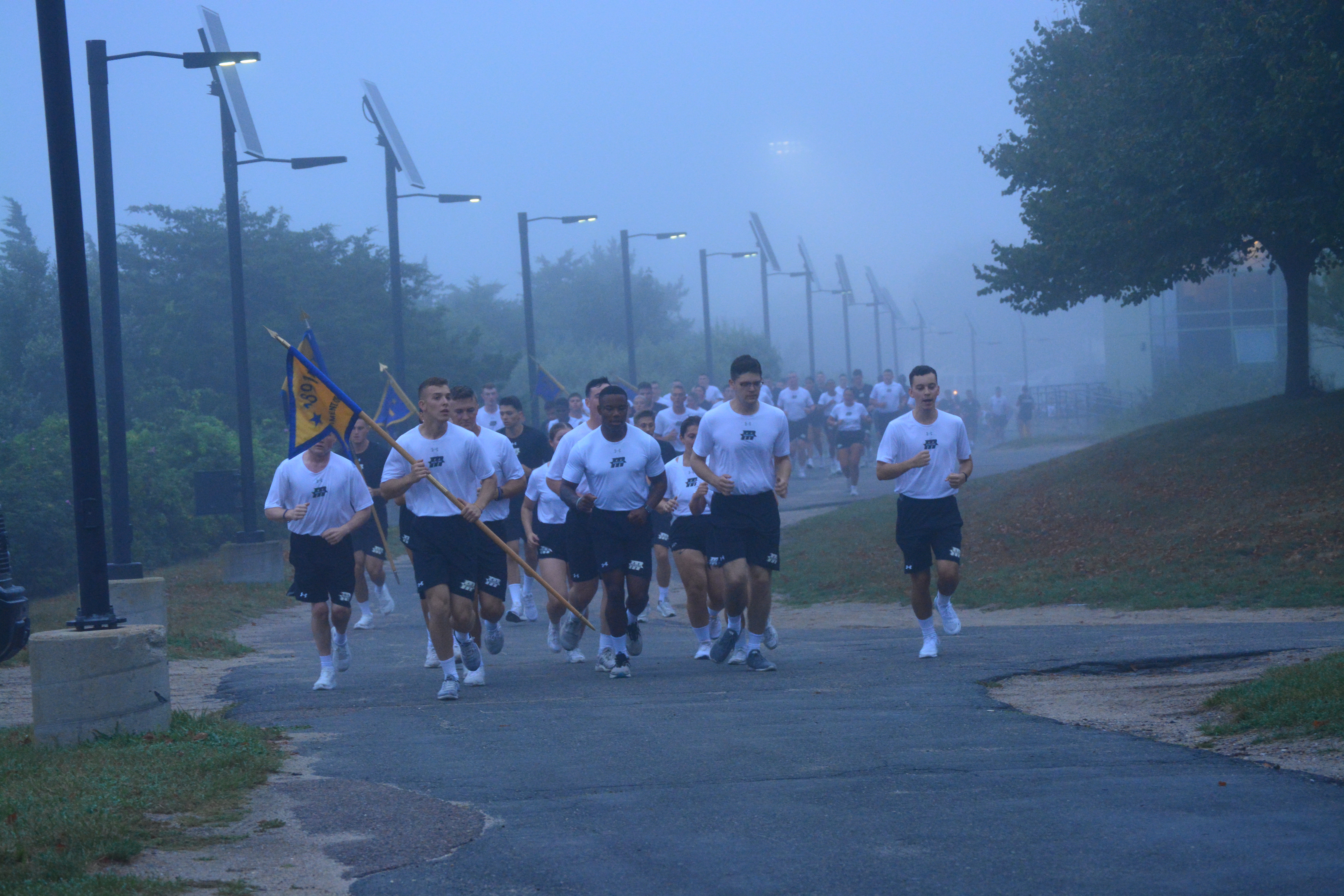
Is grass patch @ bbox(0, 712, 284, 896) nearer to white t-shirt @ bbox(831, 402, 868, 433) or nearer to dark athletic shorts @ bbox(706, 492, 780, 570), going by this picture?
dark athletic shorts @ bbox(706, 492, 780, 570)

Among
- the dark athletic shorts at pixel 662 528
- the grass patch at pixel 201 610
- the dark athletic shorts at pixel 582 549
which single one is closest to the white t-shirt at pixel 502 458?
the dark athletic shorts at pixel 582 549

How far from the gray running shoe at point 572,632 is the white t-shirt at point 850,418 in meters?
17.3

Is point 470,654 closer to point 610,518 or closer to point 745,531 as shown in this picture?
point 610,518

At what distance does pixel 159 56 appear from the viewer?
14484mm

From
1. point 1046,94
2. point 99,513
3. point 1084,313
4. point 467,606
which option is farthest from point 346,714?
point 1084,313

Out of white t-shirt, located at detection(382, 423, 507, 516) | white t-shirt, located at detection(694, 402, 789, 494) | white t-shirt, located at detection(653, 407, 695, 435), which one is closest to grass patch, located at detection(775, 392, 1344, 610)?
white t-shirt, located at detection(653, 407, 695, 435)

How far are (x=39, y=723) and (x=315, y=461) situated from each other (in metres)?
3.57

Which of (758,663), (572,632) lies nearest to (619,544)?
(572,632)

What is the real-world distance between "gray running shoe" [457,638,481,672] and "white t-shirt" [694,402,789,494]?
2066 mm

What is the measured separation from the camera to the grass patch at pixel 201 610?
41.6ft

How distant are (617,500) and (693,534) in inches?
34.2

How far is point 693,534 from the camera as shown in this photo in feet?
34.9

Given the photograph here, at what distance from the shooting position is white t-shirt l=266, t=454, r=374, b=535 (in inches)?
400

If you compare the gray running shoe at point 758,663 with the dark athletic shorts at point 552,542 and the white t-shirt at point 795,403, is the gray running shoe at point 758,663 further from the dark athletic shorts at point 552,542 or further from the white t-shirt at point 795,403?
the white t-shirt at point 795,403
